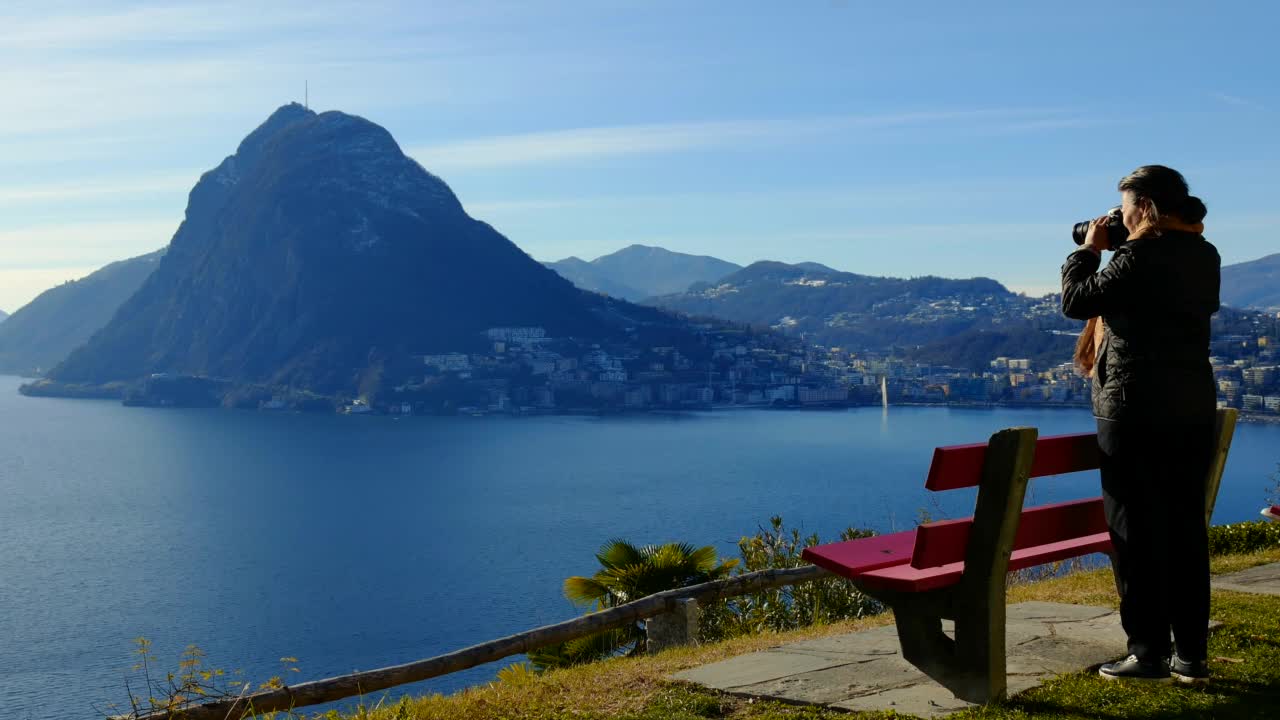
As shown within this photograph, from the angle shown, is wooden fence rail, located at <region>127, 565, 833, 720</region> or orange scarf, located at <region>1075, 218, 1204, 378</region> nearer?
orange scarf, located at <region>1075, 218, 1204, 378</region>

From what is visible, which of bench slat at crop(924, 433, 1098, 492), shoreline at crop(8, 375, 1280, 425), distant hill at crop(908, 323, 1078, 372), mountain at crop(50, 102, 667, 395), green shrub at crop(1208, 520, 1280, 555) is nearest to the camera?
bench slat at crop(924, 433, 1098, 492)

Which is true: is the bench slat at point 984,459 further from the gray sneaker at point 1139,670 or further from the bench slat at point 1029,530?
the gray sneaker at point 1139,670

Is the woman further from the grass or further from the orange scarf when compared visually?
the grass

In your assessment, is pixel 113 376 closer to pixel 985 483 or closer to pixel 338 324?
pixel 338 324

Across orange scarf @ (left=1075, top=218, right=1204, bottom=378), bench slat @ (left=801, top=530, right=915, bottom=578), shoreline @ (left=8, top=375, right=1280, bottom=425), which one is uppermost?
orange scarf @ (left=1075, top=218, right=1204, bottom=378)

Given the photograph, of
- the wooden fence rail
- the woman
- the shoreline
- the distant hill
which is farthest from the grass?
the distant hill

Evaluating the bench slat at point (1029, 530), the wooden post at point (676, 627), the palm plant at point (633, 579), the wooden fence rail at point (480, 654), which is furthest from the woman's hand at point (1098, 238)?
the palm plant at point (633, 579)

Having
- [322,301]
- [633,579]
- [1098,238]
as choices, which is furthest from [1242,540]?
[322,301]

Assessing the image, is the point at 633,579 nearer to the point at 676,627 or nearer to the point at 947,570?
the point at 676,627
